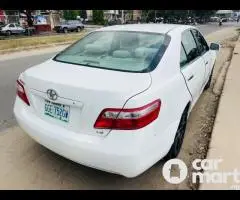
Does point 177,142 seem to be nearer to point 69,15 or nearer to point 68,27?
point 68,27

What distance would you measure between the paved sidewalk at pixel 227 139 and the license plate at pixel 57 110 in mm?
1541

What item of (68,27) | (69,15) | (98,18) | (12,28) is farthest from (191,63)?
(69,15)

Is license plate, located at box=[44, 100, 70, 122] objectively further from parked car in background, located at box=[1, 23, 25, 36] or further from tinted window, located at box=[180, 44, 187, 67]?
parked car in background, located at box=[1, 23, 25, 36]

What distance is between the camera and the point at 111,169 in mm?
2676

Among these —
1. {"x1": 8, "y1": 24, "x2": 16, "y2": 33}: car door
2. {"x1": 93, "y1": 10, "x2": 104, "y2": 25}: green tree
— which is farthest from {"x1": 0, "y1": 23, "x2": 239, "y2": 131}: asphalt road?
{"x1": 93, "y1": 10, "x2": 104, "y2": 25}: green tree

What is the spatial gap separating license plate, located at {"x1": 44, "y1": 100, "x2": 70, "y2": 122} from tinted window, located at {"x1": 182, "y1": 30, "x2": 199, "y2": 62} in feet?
6.13

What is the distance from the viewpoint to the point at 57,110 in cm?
286

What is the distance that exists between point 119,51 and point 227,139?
1869 mm

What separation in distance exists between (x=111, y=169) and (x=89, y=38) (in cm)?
201

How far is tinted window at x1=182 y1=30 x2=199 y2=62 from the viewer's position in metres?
3.97

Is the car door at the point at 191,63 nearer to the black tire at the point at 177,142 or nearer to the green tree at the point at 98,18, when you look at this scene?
the black tire at the point at 177,142

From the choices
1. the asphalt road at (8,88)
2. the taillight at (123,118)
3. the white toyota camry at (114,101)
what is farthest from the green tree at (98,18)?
the taillight at (123,118)
